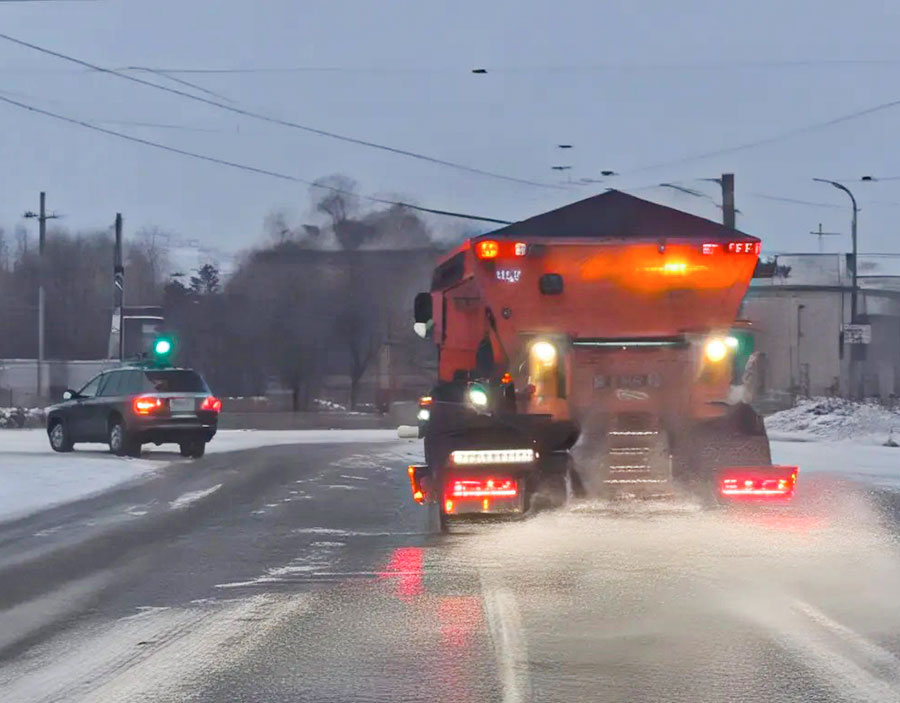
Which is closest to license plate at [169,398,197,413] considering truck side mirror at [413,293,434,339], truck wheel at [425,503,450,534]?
truck side mirror at [413,293,434,339]

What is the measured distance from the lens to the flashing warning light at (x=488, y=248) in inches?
592

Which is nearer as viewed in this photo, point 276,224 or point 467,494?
point 467,494

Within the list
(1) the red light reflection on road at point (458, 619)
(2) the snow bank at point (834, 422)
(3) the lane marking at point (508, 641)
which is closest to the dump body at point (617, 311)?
(3) the lane marking at point (508, 641)

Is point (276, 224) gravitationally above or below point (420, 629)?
above

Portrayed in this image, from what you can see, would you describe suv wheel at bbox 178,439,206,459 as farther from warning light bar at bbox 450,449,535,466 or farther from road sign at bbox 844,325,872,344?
road sign at bbox 844,325,872,344

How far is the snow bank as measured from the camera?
34469 millimetres

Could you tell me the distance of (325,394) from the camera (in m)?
85.8

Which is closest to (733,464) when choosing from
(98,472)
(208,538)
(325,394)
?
(208,538)

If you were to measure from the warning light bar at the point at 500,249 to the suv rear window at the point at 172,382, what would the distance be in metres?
13.0

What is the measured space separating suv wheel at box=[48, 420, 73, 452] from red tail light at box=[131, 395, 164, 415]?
8.31ft

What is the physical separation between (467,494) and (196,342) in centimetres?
6996

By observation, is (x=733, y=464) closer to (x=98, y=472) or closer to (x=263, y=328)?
(x=98, y=472)

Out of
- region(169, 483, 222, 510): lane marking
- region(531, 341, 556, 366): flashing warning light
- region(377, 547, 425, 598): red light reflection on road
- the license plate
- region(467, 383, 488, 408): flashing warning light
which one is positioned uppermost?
region(531, 341, 556, 366): flashing warning light

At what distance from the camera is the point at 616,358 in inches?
597
